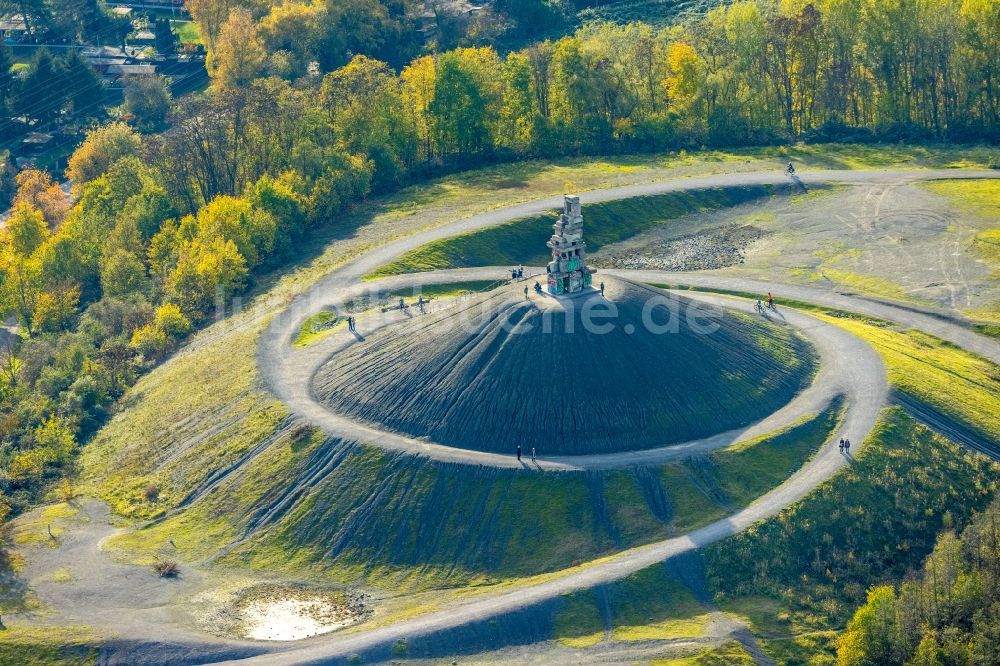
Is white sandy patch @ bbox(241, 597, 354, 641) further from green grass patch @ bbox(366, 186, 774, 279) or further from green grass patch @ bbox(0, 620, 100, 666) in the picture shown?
green grass patch @ bbox(366, 186, 774, 279)

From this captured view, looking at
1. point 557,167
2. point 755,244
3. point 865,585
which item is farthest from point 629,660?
point 557,167

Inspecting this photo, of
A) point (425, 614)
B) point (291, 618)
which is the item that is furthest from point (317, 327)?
point (425, 614)

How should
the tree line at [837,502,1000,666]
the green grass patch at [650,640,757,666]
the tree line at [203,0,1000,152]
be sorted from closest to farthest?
the tree line at [837,502,1000,666] < the green grass patch at [650,640,757,666] < the tree line at [203,0,1000,152]

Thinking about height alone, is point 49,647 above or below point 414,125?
below

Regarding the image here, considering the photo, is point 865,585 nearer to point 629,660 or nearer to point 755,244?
point 629,660

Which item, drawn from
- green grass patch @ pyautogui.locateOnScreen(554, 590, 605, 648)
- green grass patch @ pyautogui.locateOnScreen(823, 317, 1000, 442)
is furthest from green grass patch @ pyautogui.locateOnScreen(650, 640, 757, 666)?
green grass patch @ pyautogui.locateOnScreen(823, 317, 1000, 442)

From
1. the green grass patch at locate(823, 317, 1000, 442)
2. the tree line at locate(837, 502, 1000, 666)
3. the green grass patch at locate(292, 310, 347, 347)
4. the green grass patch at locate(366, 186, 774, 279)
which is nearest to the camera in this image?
the tree line at locate(837, 502, 1000, 666)

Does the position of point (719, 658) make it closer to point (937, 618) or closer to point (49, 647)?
point (937, 618)
